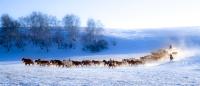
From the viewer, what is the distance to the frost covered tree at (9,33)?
82.7 metres

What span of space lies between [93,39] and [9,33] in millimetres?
16021

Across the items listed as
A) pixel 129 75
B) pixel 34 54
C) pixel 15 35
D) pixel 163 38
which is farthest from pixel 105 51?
pixel 129 75

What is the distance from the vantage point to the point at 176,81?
2683 cm

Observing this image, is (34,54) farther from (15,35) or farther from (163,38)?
(163,38)

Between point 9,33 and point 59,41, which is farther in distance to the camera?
point 59,41

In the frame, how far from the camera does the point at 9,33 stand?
84188 millimetres

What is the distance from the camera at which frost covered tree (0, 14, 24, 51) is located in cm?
8269

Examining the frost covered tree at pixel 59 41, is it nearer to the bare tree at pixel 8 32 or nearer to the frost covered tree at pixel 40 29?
the frost covered tree at pixel 40 29

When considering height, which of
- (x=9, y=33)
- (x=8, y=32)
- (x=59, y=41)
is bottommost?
(x=59, y=41)

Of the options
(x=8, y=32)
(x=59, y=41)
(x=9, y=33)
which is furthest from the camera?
(x=59, y=41)

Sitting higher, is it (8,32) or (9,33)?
(8,32)

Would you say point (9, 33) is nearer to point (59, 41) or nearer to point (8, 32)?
point (8, 32)

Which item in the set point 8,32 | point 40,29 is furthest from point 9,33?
point 40,29

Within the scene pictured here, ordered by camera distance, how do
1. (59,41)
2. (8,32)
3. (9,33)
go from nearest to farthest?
(9,33)
(8,32)
(59,41)
